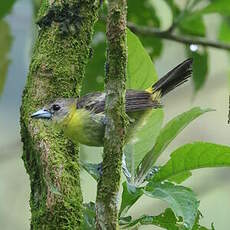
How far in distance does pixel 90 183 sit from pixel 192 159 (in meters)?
3.00

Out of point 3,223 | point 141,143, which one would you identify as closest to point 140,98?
point 141,143

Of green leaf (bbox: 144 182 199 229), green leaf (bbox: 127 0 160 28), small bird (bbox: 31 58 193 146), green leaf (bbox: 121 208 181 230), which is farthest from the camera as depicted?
green leaf (bbox: 127 0 160 28)

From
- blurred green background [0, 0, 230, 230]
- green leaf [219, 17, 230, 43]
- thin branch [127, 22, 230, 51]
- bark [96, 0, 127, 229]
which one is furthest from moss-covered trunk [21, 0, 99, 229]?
blurred green background [0, 0, 230, 230]

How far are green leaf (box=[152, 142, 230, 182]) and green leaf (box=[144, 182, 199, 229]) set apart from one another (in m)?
0.11

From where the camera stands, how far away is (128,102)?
306 cm

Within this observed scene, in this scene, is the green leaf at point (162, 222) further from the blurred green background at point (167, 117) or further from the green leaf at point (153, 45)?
the blurred green background at point (167, 117)

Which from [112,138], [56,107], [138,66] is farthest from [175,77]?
[112,138]

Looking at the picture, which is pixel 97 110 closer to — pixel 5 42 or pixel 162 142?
pixel 162 142

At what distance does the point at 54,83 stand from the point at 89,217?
0.51 meters

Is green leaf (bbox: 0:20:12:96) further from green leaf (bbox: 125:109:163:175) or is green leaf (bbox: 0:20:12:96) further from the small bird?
green leaf (bbox: 125:109:163:175)

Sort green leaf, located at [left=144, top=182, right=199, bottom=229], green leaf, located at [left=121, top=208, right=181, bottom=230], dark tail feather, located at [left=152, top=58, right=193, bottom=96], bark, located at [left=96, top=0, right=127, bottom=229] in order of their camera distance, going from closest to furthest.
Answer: bark, located at [left=96, top=0, right=127, bottom=229] < green leaf, located at [left=144, top=182, right=199, bottom=229] < green leaf, located at [left=121, top=208, right=181, bottom=230] < dark tail feather, located at [left=152, top=58, right=193, bottom=96]

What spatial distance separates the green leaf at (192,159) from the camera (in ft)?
8.10

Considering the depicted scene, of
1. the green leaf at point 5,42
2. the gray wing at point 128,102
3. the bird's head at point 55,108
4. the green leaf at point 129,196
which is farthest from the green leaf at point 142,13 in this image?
the green leaf at point 129,196

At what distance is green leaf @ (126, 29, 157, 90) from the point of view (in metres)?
2.71
